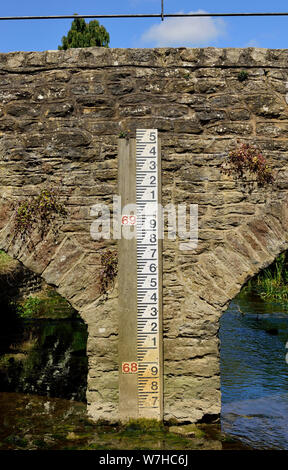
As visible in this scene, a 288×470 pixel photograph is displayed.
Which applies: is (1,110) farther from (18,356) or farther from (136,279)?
(18,356)

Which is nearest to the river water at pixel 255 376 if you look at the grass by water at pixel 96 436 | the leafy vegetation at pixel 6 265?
the grass by water at pixel 96 436

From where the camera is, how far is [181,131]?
4473 millimetres

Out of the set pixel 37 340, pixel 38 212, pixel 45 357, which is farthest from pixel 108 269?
pixel 37 340

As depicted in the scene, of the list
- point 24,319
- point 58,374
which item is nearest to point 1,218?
point 58,374

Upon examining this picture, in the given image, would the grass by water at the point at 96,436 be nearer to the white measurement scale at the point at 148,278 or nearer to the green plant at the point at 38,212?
the white measurement scale at the point at 148,278

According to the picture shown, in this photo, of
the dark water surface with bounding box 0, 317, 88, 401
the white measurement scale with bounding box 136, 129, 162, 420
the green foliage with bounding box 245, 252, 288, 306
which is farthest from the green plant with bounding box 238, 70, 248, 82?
the green foliage with bounding box 245, 252, 288, 306

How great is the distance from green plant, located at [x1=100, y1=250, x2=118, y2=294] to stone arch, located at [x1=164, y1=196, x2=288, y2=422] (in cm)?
66

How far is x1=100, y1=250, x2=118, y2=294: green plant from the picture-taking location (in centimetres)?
440

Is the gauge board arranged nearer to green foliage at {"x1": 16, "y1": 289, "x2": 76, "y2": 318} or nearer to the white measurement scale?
the white measurement scale

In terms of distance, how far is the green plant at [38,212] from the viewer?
14.4ft

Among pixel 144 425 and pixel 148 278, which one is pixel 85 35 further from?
pixel 144 425

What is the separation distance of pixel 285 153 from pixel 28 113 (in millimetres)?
2328

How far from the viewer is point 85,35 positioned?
14.9 m

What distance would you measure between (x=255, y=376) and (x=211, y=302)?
2.35 meters
